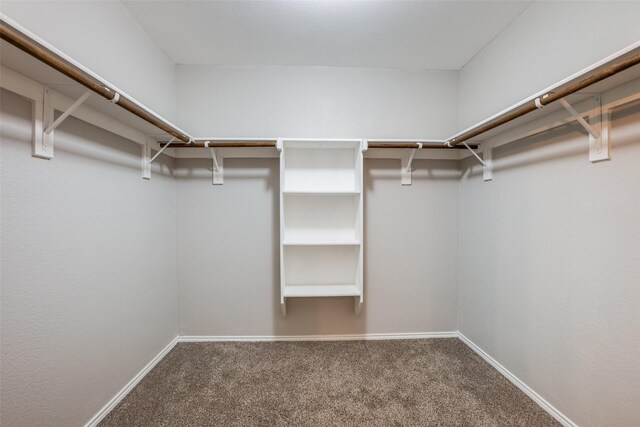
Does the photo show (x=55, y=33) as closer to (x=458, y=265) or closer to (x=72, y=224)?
(x=72, y=224)

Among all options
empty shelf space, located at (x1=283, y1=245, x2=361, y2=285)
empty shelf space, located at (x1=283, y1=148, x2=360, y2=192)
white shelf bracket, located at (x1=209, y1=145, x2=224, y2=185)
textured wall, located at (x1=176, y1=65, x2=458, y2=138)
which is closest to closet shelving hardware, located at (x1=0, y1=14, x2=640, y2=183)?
white shelf bracket, located at (x1=209, y1=145, x2=224, y2=185)

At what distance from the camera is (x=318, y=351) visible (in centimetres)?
199

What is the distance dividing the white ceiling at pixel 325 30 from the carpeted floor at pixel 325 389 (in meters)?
2.33

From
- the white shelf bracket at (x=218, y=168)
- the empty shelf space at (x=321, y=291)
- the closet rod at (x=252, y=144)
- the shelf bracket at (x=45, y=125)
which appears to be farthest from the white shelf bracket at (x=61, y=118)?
the empty shelf space at (x=321, y=291)

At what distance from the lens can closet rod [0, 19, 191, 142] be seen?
765mm

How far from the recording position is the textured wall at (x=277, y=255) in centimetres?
212

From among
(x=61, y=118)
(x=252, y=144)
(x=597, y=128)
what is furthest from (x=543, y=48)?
(x=61, y=118)

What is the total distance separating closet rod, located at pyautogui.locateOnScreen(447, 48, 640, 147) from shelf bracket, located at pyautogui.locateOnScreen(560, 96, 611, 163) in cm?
6

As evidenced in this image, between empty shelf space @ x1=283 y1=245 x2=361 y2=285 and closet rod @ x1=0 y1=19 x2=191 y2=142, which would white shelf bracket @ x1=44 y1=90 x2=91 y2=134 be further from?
empty shelf space @ x1=283 y1=245 x2=361 y2=285

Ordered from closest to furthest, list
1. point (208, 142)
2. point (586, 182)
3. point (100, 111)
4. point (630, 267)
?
point (630, 267) < point (586, 182) < point (100, 111) < point (208, 142)

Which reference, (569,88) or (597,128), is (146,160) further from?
(597,128)

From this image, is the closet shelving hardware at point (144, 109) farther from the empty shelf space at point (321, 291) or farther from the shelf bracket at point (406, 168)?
the empty shelf space at point (321, 291)

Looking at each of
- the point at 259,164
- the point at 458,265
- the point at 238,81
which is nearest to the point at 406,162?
the point at 458,265

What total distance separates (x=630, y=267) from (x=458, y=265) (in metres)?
1.19
